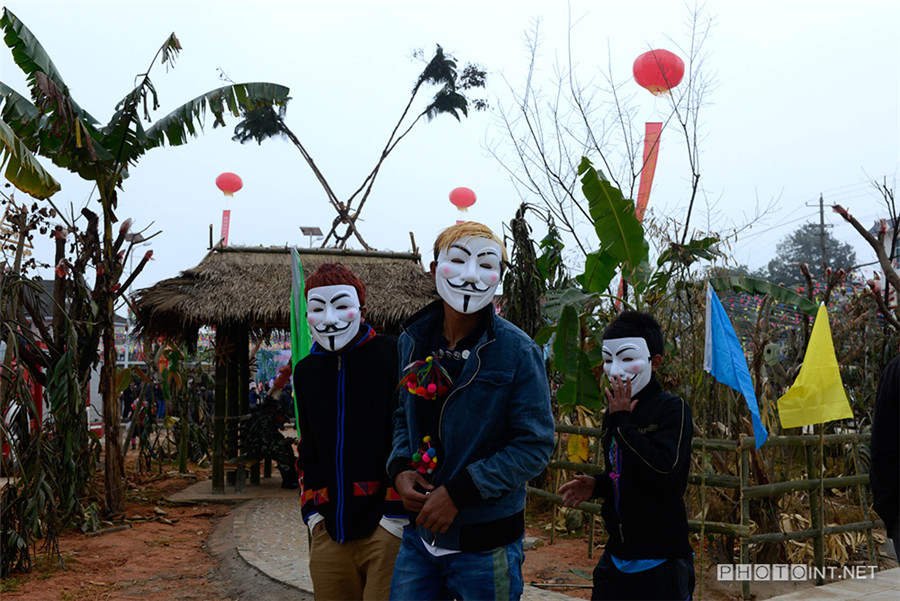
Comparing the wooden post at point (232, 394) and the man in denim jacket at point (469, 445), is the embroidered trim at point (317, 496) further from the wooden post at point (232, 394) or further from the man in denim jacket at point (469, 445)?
the wooden post at point (232, 394)

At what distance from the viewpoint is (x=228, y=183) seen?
1452 cm

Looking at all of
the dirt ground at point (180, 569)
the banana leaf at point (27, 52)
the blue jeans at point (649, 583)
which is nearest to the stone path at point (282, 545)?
the dirt ground at point (180, 569)

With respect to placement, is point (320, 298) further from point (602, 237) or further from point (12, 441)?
point (12, 441)

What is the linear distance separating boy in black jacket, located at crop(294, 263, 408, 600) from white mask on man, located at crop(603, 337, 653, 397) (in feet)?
2.80

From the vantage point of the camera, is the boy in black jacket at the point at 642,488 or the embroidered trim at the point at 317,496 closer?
the boy in black jacket at the point at 642,488

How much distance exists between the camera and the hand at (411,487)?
7.19ft

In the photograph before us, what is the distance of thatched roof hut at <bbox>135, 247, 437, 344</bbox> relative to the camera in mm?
8828

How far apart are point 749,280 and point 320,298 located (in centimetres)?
383

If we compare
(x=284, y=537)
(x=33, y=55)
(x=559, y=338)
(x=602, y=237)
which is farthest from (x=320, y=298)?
(x=33, y=55)

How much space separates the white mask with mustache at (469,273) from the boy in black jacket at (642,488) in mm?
779

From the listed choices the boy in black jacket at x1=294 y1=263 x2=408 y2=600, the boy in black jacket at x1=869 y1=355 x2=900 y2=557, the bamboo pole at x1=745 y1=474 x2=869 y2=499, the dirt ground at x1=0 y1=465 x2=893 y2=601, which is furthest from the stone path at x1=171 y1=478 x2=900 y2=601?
the boy in black jacket at x1=294 y1=263 x2=408 y2=600

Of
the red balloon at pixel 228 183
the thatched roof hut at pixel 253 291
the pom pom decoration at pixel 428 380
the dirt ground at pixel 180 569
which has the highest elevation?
the red balloon at pixel 228 183

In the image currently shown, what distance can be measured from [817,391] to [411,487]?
10.9 feet

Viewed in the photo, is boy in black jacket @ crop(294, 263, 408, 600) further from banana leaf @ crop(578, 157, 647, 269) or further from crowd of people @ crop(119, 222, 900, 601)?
banana leaf @ crop(578, 157, 647, 269)
